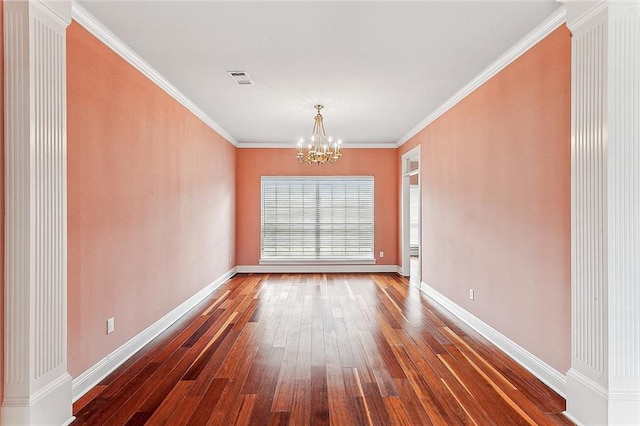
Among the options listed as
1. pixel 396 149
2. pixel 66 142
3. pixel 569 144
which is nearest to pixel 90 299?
pixel 66 142

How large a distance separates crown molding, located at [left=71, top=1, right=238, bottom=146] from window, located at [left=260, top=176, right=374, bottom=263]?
2975 millimetres

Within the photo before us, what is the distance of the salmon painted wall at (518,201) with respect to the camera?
8.13 ft

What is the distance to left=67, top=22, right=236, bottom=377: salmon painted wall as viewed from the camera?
243 cm

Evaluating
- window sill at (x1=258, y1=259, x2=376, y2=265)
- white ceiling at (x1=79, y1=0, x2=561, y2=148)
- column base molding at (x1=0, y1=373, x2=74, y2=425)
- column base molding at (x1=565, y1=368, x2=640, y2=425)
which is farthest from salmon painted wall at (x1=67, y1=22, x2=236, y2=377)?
column base molding at (x1=565, y1=368, x2=640, y2=425)

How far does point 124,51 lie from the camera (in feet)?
9.78

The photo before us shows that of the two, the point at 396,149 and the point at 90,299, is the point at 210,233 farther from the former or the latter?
the point at 396,149

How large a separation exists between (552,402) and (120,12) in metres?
4.13

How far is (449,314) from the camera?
4328 millimetres

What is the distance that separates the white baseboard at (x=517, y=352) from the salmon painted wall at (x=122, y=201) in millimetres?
3446

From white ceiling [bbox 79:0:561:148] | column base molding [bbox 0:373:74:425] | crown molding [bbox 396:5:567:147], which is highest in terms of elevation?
white ceiling [bbox 79:0:561:148]

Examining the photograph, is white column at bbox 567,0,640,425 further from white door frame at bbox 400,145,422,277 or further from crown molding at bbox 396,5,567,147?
white door frame at bbox 400,145,422,277

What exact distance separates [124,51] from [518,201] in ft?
12.2

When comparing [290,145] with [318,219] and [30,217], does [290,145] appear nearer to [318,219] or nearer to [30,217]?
[318,219]

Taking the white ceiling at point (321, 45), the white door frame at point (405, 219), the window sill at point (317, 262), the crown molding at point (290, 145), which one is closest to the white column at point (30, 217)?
the white ceiling at point (321, 45)
